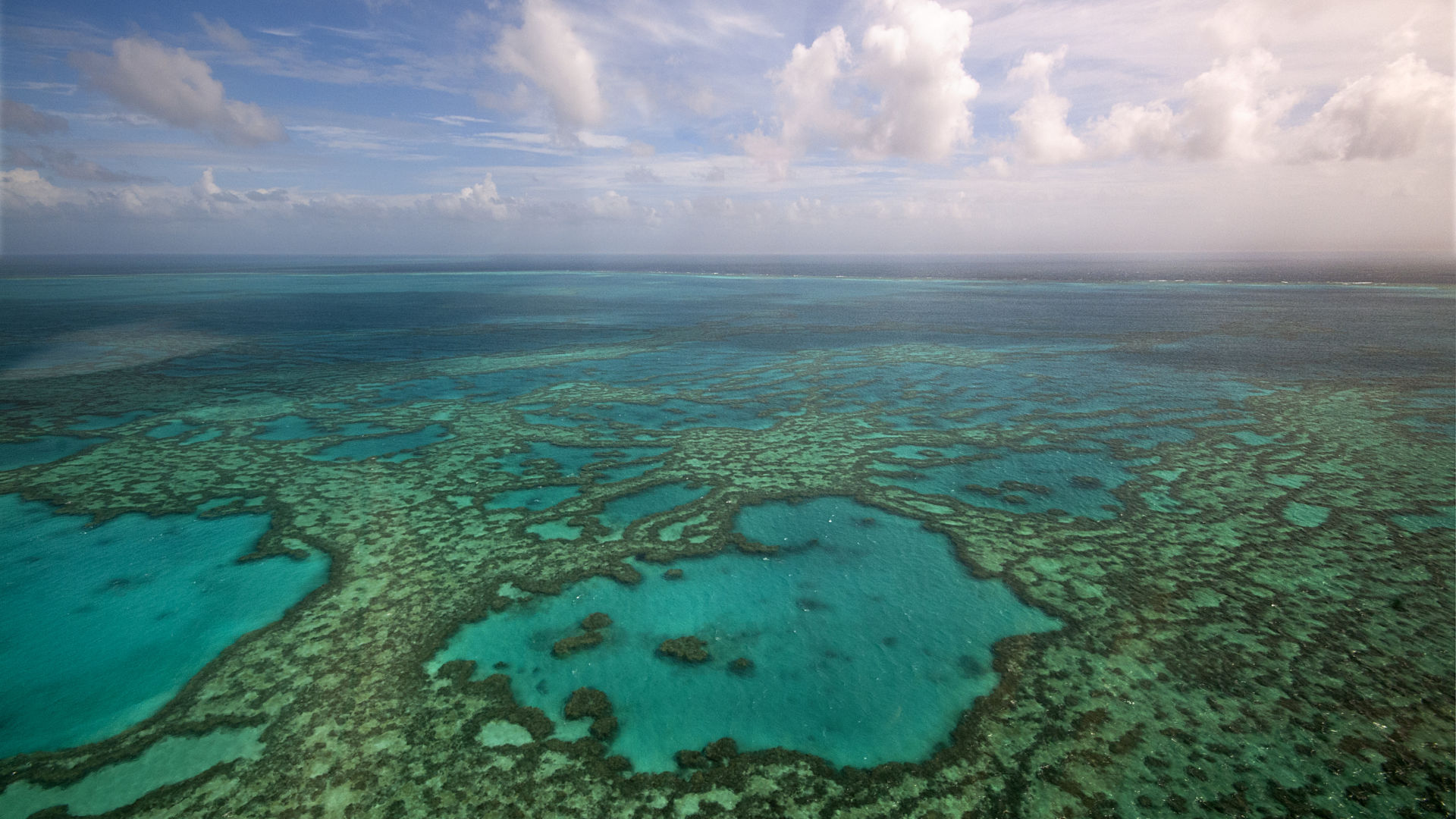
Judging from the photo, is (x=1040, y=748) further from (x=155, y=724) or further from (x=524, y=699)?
(x=155, y=724)

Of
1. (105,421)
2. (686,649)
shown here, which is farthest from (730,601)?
(105,421)

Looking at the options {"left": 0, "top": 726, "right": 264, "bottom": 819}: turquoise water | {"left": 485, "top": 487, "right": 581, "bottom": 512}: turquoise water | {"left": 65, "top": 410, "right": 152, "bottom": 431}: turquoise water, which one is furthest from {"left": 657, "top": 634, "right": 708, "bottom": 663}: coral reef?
{"left": 65, "top": 410, "right": 152, "bottom": 431}: turquoise water

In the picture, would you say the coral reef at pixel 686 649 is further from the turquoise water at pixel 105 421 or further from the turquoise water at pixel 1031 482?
the turquoise water at pixel 105 421

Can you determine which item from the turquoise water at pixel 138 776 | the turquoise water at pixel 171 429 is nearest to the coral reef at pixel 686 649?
the turquoise water at pixel 138 776

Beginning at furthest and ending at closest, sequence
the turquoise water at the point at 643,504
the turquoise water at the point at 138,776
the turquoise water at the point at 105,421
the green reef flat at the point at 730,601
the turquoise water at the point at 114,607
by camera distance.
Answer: the turquoise water at the point at 105,421
the turquoise water at the point at 643,504
the turquoise water at the point at 114,607
the green reef flat at the point at 730,601
the turquoise water at the point at 138,776

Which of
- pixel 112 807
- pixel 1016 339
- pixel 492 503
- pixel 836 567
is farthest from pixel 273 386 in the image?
pixel 1016 339

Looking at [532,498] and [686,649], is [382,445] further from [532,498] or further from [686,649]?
[686,649]
